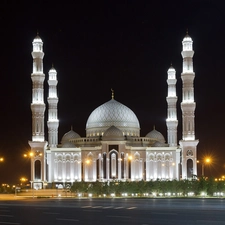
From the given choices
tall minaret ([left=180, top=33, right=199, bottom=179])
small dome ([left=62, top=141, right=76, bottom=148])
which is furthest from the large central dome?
tall minaret ([left=180, top=33, right=199, bottom=179])

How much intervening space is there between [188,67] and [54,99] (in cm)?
1835

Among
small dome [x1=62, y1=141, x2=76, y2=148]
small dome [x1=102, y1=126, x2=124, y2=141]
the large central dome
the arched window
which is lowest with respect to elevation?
the arched window

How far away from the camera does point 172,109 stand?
76875 mm

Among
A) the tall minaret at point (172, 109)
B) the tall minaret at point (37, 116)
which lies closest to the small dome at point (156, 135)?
the tall minaret at point (172, 109)

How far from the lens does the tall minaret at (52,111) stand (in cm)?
7675

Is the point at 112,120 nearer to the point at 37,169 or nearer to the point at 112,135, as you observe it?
the point at 112,135

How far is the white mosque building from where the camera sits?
70.2 meters

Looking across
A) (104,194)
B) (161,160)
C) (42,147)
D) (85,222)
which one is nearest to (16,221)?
(85,222)

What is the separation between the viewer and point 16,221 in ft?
70.5

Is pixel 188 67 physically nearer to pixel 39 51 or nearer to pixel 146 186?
pixel 39 51

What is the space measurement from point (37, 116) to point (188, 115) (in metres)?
18.2

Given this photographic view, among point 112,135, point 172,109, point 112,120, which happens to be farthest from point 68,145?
point 172,109

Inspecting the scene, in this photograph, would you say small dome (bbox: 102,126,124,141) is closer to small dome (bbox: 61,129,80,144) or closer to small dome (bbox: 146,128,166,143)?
small dome (bbox: 146,128,166,143)

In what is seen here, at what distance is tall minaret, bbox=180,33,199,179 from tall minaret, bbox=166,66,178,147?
22.2 ft
